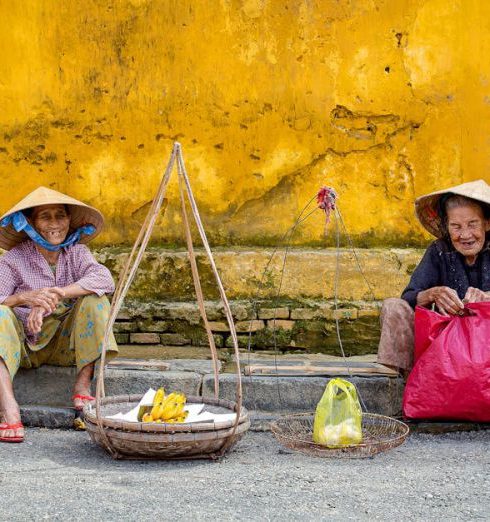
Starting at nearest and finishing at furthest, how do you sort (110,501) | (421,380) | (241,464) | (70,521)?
(70,521), (110,501), (241,464), (421,380)

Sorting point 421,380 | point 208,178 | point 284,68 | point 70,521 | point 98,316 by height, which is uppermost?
point 284,68

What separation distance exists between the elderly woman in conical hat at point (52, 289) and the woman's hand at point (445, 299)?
153cm

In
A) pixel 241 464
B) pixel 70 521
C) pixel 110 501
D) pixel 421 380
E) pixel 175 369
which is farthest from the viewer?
pixel 175 369

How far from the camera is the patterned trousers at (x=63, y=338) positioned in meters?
4.22

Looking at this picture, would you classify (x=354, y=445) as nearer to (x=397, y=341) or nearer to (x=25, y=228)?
(x=397, y=341)

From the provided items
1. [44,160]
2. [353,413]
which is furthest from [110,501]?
[44,160]

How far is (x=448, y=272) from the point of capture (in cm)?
443

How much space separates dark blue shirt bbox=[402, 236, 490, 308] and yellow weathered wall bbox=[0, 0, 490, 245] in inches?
44.2

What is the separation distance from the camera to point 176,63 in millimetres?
5562

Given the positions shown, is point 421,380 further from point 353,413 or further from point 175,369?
point 175,369

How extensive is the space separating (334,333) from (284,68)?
165 centimetres

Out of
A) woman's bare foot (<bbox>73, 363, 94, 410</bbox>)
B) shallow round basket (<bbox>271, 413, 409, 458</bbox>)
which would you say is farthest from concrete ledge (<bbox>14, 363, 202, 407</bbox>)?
shallow round basket (<bbox>271, 413, 409, 458</bbox>)

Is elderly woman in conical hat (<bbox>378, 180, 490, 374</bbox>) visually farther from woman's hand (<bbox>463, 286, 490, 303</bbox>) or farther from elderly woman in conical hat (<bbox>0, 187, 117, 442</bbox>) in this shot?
elderly woman in conical hat (<bbox>0, 187, 117, 442</bbox>)

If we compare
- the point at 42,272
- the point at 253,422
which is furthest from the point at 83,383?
the point at 253,422
